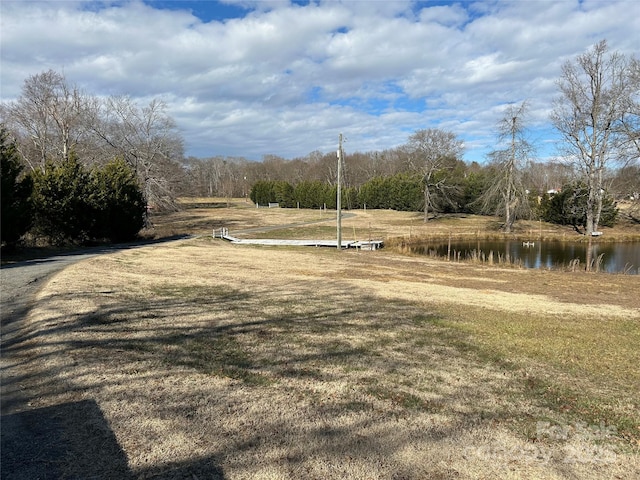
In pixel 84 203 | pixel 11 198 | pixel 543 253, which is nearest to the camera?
pixel 11 198

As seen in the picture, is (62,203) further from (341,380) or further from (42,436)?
(341,380)

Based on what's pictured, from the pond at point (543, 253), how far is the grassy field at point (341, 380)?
1405 cm

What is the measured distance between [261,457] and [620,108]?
118ft

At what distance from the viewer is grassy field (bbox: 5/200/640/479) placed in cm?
321

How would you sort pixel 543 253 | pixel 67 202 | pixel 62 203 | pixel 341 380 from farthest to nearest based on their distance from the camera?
pixel 543 253
pixel 67 202
pixel 62 203
pixel 341 380

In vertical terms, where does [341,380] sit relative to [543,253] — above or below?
above

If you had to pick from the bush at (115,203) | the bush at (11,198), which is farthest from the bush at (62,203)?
the bush at (11,198)

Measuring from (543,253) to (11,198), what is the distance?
92.7 ft

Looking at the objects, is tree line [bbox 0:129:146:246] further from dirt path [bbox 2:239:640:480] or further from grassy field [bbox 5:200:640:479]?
dirt path [bbox 2:239:640:480]

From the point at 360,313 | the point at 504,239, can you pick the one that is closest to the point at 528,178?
the point at 504,239

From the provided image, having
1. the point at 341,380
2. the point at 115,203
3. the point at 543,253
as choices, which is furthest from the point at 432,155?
the point at 341,380

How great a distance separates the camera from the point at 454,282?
14016 mm

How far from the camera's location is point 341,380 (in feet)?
15.2

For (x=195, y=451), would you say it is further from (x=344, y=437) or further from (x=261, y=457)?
(x=344, y=437)
